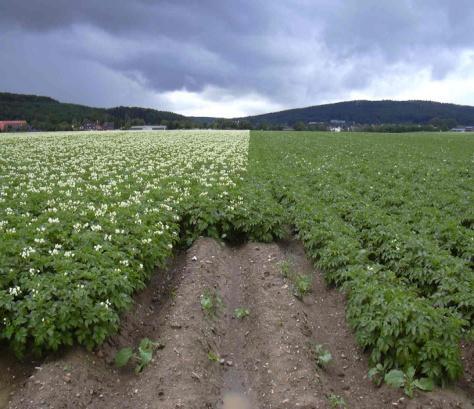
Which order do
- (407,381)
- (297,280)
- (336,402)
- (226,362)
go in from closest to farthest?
(336,402)
(407,381)
(226,362)
(297,280)

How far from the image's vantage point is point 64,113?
421ft

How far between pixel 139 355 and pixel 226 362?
1.38 m

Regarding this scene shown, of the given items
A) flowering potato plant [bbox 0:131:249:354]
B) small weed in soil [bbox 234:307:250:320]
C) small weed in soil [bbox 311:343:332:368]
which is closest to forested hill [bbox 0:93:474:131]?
flowering potato plant [bbox 0:131:249:354]

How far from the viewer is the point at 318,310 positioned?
8.73 meters

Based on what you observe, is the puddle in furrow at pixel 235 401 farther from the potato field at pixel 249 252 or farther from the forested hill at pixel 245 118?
the forested hill at pixel 245 118

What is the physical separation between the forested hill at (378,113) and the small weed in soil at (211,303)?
5703 inches

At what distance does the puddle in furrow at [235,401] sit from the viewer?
6.09 meters

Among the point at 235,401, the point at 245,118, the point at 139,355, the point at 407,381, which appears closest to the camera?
the point at 407,381

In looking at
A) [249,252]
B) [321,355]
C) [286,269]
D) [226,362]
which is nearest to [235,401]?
[226,362]

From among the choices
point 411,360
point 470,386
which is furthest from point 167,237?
point 470,386

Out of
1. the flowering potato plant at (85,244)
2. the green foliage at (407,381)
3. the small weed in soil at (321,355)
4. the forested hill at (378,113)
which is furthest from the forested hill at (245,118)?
the green foliage at (407,381)

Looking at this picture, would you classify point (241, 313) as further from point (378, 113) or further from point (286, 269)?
point (378, 113)

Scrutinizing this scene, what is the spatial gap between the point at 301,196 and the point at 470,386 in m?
9.98

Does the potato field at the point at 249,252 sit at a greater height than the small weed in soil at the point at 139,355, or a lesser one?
greater
